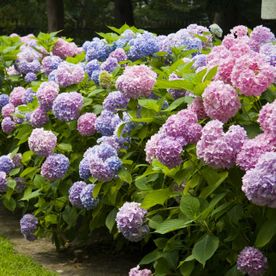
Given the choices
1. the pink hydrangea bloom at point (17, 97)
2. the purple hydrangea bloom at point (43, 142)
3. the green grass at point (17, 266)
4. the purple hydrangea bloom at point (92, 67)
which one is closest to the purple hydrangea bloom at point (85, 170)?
the purple hydrangea bloom at point (43, 142)

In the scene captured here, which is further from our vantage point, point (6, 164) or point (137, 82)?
point (6, 164)

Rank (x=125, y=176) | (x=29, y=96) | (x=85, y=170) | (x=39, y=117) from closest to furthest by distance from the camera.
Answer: (x=125, y=176) → (x=85, y=170) → (x=39, y=117) → (x=29, y=96)

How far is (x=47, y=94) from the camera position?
174 inches

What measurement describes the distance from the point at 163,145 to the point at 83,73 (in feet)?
6.68

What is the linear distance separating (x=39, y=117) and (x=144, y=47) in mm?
839

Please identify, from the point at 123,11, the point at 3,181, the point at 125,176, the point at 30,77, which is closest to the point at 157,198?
the point at 125,176

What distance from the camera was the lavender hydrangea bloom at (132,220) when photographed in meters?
3.20

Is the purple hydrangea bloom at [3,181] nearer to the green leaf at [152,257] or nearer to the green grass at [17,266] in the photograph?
the green grass at [17,266]

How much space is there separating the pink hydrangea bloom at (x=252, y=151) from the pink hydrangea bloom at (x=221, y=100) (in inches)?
8.5

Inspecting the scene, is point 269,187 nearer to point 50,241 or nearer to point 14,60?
point 50,241

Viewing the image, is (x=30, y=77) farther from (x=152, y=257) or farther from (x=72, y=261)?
(x=152, y=257)

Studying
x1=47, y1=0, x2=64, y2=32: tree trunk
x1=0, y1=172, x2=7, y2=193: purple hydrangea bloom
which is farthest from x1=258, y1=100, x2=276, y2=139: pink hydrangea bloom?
x1=47, y1=0, x2=64, y2=32: tree trunk

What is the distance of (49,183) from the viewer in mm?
4516

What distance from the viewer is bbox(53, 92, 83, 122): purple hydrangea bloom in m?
4.23
